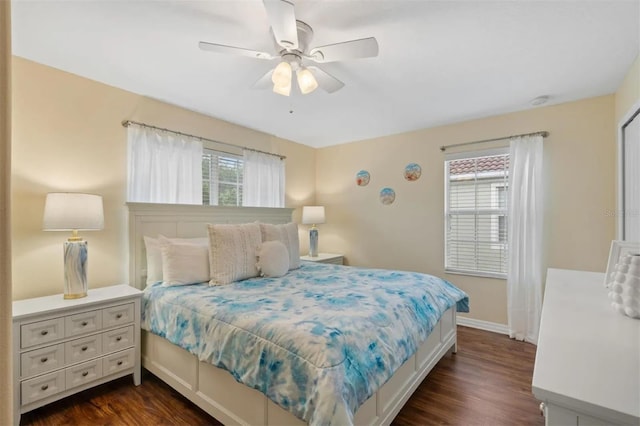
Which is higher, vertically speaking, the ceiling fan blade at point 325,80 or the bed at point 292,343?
the ceiling fan blade at point 325,80

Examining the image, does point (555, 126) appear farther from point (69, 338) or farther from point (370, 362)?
point (69, 338)

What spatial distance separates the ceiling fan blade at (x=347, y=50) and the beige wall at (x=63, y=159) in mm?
2020

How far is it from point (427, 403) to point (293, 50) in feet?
8.44

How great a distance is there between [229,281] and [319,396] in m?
1.48

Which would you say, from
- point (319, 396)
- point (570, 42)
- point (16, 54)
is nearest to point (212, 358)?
point (319, 396)

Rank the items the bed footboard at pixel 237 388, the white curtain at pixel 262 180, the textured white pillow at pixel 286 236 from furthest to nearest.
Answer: the white curtain at pixel 262 180
the textured white pillow at pixel 286 236
the bed footboard at pixel 237 388

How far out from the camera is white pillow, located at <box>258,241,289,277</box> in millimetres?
2764

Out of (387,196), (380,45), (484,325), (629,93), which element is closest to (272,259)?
(380,45)

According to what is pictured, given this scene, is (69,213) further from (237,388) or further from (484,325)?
(484,325)

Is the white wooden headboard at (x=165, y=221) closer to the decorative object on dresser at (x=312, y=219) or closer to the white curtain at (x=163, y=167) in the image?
the white curtain at (x=163, y=167)

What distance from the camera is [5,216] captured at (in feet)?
1.43

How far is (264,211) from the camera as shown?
3.90 meters

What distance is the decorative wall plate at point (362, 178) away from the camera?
4.43 meters

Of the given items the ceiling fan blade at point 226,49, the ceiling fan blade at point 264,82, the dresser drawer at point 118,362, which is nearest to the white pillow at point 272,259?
the dresser drawer at point 118,362
